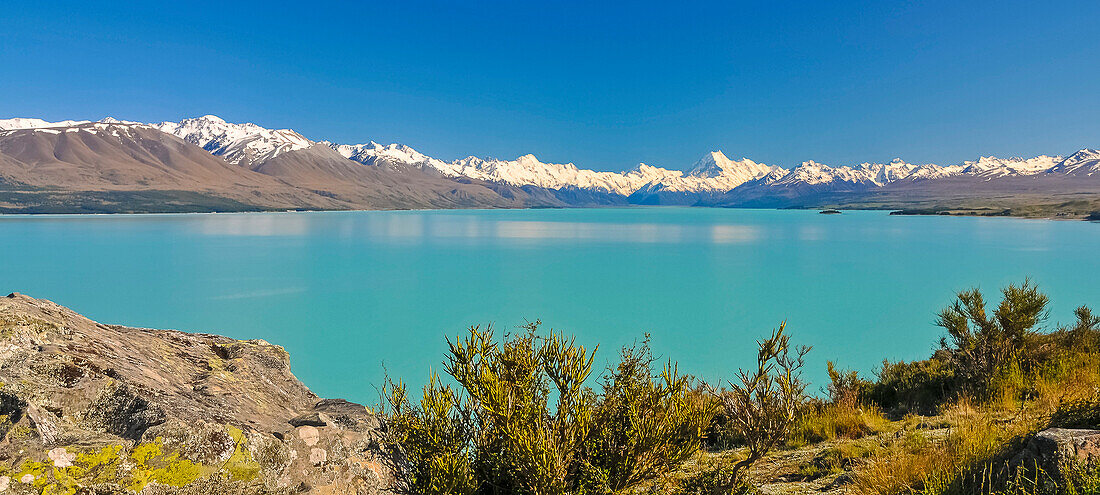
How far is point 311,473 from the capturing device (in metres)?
4.14

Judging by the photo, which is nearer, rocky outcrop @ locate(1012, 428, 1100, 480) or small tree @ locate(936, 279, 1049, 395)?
rocky outcrop @ locate(1012, 428, 1100, 480)

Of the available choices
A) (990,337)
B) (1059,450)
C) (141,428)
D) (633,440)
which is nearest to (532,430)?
(633,440)

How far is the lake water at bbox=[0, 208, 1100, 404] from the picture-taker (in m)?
24.6

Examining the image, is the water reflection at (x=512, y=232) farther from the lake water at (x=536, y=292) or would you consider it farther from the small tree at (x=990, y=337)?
the small tree at (x=990, y=337)

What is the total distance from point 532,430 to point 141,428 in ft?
9.88

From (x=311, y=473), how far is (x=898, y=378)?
1129 centimetres

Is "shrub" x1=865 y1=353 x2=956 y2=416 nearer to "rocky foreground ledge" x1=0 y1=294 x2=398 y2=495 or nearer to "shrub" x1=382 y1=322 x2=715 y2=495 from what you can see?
"shrub" x1=382 y1=322 x2=715 y2=495

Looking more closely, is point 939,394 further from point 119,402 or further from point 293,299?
point 293,299

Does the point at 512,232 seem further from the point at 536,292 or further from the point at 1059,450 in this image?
the point at 1059,450

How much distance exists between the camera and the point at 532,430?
163 inches

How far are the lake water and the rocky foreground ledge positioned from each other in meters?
14.5

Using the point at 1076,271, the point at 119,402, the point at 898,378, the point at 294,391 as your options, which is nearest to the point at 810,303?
the point at 898,378

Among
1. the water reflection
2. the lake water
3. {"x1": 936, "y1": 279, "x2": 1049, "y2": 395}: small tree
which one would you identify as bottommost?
the lake water

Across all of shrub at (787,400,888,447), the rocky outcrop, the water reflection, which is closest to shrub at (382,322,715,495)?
the rocky outcrop
